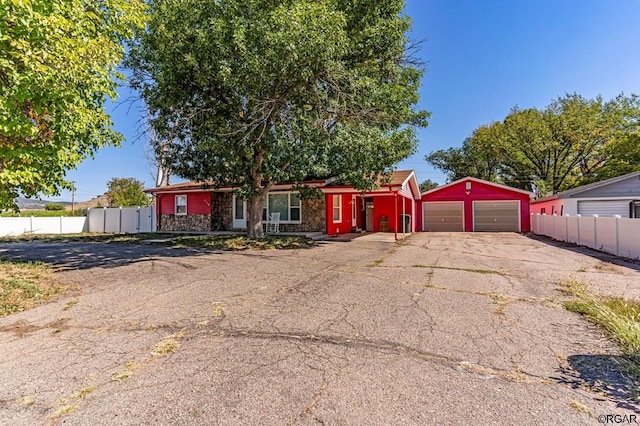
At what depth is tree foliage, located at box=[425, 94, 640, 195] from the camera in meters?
27.5

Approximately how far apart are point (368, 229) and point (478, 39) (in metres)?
11.1

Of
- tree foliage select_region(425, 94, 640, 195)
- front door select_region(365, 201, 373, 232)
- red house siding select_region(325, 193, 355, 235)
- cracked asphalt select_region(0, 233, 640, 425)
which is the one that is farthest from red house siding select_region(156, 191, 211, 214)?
tree foliage select_region(425, 94, 640, 195)

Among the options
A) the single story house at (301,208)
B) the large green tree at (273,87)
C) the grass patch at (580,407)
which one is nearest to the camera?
the grass patch at (580,407)

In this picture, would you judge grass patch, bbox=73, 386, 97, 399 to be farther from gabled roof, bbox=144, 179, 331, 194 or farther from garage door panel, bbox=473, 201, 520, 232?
garage door panel, bbox=473, 201, 520, 232

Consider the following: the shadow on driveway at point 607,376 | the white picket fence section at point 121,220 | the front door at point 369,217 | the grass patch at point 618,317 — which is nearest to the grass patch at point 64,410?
the shadow on driveway at point 607,376

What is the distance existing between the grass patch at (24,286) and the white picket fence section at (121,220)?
46.7ft

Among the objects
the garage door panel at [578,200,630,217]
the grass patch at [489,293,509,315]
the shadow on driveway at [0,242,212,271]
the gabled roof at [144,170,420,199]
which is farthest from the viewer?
the garage door panel at [578,200,630,217]

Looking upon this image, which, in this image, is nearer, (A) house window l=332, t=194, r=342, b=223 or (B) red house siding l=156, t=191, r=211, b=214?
(A) house window l=332, t=194, r=342, b=223

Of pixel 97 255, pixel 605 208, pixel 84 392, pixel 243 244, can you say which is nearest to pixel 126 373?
pixel 84 392

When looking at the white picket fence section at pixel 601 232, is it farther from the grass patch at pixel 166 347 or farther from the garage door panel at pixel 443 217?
the grass patch at pixel 166 347

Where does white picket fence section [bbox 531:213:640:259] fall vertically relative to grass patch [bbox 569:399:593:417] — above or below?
above

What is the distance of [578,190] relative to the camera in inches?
722

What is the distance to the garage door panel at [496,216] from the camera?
22.2 m

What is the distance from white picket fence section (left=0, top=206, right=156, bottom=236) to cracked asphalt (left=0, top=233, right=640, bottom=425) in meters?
16.9
